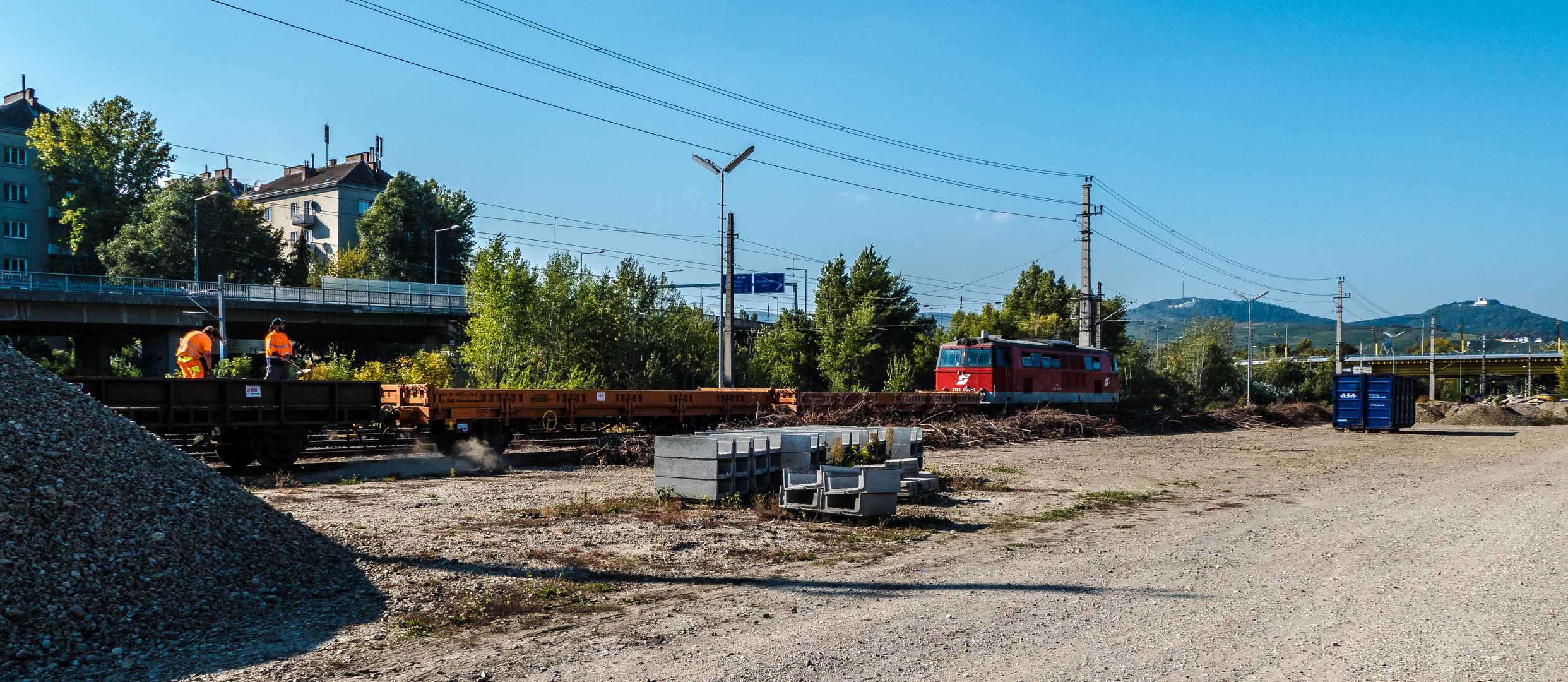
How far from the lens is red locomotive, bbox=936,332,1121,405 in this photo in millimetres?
30250

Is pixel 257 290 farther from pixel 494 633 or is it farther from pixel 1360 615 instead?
pixel 1360 615

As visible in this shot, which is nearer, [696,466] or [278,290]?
[696,466]

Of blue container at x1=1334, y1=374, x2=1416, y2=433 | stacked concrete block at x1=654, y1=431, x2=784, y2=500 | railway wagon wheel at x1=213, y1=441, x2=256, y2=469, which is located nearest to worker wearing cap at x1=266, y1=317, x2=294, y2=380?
railway wagon wheel at x1=213, y1=441, x2=256, y2=469

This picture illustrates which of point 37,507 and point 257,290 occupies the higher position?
point 257,290

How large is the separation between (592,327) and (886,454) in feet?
85.7

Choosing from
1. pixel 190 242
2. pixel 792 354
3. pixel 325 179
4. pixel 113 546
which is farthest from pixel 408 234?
pixel 113 546

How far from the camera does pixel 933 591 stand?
759 cm

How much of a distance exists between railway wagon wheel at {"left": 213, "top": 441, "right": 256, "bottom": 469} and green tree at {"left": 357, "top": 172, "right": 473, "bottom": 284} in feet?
188

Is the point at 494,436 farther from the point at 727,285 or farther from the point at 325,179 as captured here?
the point at 325,179

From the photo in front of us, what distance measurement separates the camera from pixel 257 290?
49.2 metres

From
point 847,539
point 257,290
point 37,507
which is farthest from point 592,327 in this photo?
point 37,507

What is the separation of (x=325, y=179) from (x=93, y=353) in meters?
35.4

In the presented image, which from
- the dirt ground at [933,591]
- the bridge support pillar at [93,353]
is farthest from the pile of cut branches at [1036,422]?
the bridge support pillar at [93,353]

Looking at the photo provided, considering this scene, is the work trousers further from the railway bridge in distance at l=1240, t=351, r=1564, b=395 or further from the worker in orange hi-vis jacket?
the railway bridge in distance at l=1240, t=351, r=1564, b=395
